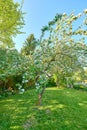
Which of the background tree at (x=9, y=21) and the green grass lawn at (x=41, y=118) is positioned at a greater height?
the background tree at (x=9, y=21)

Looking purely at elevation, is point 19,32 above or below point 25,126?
above

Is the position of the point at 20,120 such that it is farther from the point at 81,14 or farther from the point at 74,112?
the point at 81,14

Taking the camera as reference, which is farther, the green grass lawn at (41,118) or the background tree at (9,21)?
the background tree at (9,21)

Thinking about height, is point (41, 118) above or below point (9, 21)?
below

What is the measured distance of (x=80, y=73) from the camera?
11.9 m

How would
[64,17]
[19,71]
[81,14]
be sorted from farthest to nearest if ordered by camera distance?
[64,17]
[81,14]
[19,71]

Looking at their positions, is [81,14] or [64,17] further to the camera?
[64,17]

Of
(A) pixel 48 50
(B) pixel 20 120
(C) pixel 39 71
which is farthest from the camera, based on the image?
(A) pixel 48 50

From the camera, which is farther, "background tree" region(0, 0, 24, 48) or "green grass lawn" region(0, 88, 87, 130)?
"background tree" region(0, 0, 24, 48)

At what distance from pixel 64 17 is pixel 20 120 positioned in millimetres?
6892

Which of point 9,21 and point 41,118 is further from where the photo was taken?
point 9,21

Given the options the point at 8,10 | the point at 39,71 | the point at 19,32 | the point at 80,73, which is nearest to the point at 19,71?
the point at 39,71

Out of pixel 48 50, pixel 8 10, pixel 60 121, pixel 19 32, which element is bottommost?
pixel 60 121

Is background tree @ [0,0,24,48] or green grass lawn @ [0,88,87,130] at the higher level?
background tree @ [0,0,24,48]
